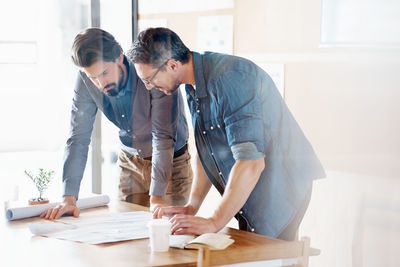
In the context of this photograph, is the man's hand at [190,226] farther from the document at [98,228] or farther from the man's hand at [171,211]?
the man's hand at [171,211]

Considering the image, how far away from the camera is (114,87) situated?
6.93ft

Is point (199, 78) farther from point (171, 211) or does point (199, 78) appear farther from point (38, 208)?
point (38, 208)

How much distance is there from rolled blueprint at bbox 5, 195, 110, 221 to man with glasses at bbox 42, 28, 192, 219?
9cm

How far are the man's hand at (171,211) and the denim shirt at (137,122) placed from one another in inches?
12.8

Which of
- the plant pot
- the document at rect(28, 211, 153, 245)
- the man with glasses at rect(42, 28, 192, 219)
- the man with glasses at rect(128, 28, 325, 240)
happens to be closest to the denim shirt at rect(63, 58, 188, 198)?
the man with glasses at rect(42, 28, 192, 219)

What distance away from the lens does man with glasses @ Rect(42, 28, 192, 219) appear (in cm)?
200

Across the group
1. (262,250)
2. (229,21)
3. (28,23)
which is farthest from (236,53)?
(28,23)

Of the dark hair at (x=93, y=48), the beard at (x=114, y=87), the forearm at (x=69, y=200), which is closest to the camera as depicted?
the forearm at (x=69, y=200)

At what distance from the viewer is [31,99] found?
2.57 meters

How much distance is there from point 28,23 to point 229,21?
107cm

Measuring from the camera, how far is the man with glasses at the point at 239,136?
5.15 feet

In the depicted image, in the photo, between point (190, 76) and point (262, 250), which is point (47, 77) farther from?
point (262, 250)

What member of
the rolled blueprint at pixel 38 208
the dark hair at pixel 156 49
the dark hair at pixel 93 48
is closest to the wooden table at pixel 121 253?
the rolled blueprint at pixel 38 208

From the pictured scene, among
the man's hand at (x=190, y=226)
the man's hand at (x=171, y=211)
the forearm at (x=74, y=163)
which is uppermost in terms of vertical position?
the forearm at (x=74, y=163)
